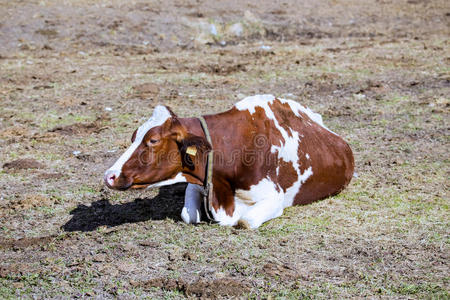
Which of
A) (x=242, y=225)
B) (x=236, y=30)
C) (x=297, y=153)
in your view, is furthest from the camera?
(x=236, y=30)

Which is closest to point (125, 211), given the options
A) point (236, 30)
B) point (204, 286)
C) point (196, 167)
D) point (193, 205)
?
point (193, 205)

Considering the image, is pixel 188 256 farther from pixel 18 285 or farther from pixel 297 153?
pixel 297 153

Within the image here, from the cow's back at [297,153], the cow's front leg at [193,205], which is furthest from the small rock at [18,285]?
the cow's back at [297,153]

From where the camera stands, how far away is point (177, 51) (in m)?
14.2

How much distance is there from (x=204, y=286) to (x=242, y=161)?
136cm

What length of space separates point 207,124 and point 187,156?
0.41 metres

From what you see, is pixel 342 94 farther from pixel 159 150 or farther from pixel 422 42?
pixel 159 150

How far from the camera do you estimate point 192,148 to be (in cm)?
496

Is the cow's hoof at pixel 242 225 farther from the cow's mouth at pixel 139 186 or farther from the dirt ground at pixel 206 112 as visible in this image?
the cow's mouth at pixel 139 186

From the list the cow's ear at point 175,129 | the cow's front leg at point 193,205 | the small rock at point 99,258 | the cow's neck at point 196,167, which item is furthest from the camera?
the cow's front leg at point 193,205

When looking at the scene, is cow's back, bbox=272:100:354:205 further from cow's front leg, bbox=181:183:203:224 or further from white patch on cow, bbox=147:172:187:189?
white patch on cow, bbox=147:172:187:189

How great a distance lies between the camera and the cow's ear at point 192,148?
4957 mm

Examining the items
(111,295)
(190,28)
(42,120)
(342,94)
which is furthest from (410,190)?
(190,28)

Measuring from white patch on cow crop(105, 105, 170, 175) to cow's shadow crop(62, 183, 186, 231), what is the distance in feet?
2.66
